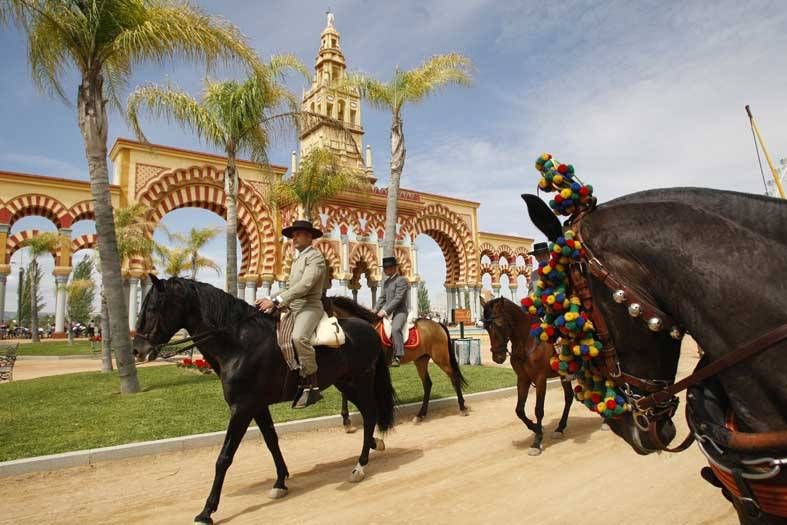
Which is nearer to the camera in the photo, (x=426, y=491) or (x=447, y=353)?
(x=426, y=491)

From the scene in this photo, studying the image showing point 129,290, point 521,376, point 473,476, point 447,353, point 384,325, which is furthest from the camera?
point 129,290

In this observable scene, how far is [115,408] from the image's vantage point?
25.1ft

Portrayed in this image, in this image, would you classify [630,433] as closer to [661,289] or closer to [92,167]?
[661,289]

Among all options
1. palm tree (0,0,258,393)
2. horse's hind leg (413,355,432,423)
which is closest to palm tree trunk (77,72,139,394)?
palm tree (0,0,258,393)

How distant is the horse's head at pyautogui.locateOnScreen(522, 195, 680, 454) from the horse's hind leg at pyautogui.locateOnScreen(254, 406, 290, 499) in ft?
11.3

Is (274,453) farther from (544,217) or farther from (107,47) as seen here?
(107,47)

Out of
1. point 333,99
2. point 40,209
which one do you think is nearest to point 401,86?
point 40,209

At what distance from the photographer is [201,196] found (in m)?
23.4

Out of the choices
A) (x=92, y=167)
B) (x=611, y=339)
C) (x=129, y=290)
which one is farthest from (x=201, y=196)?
(x=611, y=339)

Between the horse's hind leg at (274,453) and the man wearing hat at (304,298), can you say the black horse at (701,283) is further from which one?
the horse's hind leg at (274,453)

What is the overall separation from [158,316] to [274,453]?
1664mm

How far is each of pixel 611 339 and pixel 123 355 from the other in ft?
31.5

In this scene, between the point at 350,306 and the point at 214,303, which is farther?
the point at 350,306

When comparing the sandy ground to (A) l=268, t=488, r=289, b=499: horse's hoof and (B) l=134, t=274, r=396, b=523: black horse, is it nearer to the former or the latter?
(A) l=268, t=488, r=289, b=499: horse's hoof
